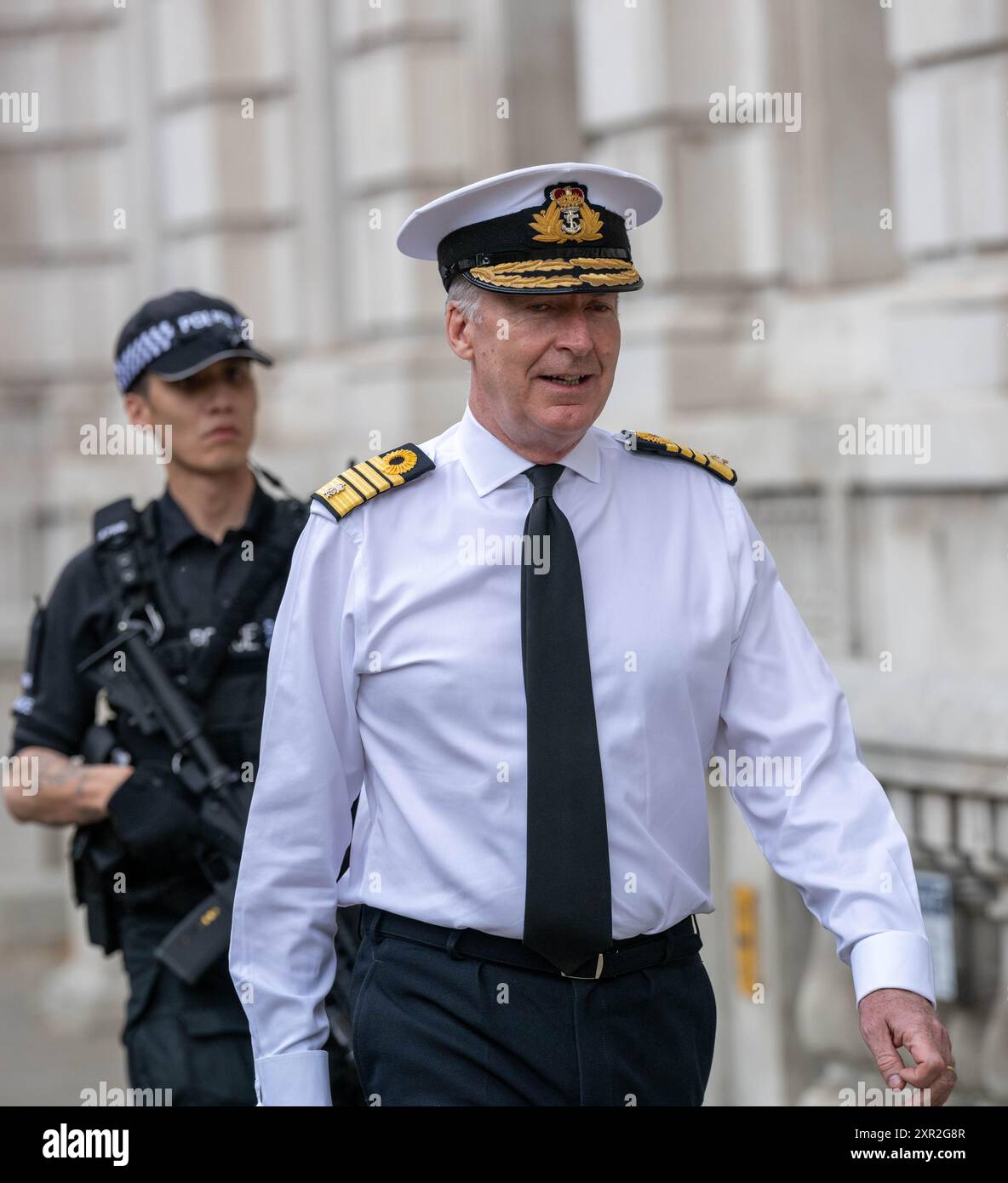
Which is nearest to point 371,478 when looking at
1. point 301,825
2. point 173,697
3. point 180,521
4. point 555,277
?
point 555,277

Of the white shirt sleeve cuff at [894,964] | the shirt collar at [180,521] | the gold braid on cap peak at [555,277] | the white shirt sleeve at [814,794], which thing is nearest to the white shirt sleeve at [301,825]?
the gold braid on cap peak at [555,277]

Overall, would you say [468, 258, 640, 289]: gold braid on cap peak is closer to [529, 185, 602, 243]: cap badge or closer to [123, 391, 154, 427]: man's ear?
[529, 185, 602, 243]: cap badge

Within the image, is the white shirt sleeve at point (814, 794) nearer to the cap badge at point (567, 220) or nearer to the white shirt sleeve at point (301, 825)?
the cap badge at point (567, 220)

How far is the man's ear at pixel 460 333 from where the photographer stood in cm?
293

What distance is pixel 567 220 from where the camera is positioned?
2879 millimetres

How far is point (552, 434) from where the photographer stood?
2.85 meters

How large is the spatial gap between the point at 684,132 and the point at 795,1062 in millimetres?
3212

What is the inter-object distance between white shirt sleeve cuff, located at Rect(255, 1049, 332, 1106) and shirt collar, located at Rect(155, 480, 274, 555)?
1.59m

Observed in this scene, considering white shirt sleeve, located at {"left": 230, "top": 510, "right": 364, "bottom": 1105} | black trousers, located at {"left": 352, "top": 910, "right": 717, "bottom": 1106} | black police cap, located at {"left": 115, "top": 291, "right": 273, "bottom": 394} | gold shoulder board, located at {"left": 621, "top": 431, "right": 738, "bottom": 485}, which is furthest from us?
black police cap, located at {"left": 115, "top": 291, "right": 273, "bottom": 394}

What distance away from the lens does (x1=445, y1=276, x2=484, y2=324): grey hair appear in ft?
9.48

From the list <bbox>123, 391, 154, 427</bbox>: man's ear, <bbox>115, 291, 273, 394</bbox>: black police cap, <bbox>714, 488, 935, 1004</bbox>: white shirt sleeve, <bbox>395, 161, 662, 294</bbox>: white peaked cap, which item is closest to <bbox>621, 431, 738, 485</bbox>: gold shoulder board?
<bbox>714, 488, 935, 1004</bbox>: white shirt sleeve

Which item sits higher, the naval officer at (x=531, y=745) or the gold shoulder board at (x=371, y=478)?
the gold shoulder board at (x=371, y=478)

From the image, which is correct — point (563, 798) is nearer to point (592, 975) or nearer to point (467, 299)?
point (592, 975)

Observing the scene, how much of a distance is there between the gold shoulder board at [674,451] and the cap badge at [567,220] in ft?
1.07
